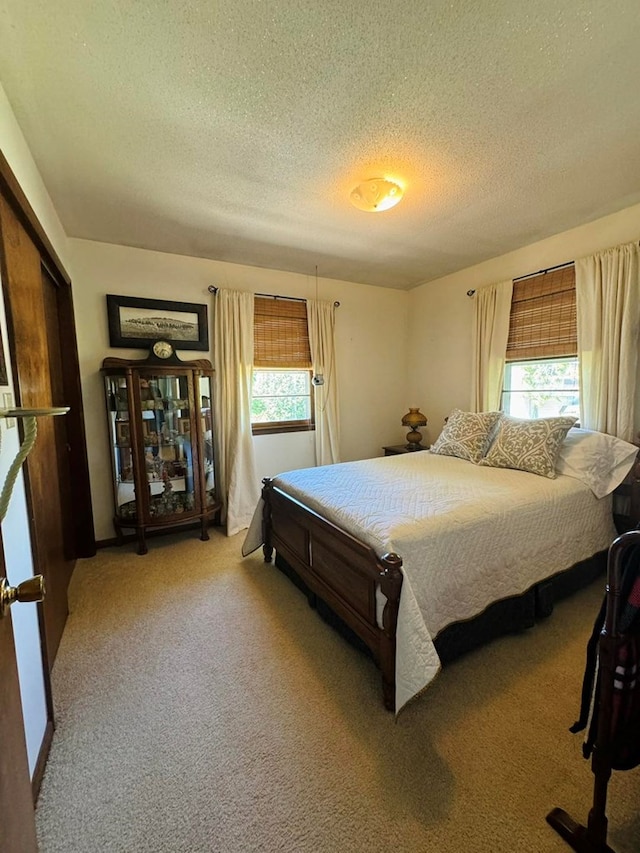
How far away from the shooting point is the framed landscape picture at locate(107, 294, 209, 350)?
3.06 meters

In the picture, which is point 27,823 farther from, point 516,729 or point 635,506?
point 635,506

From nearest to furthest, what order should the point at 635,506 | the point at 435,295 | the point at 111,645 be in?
the point at 111,645, the point at 635,506, the point at 435,295

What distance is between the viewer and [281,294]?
3738 millimetres

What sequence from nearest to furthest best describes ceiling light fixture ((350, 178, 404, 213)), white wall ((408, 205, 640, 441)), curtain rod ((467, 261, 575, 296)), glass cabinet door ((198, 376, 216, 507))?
ceiling light fixture ((350, 178, 404, 213))
white wall ((408, 205, 640, 441))
curtain rod ((467, 261, 575, 296))
glass cabinet door ((198, 376, 216, 507))

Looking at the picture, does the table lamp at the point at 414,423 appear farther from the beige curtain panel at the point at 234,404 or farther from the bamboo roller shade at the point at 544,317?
the beige curtain panel at the point at 234,404

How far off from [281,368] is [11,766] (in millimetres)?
3359

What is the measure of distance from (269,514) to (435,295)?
3094mm

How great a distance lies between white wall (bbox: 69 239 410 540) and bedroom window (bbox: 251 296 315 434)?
133mm

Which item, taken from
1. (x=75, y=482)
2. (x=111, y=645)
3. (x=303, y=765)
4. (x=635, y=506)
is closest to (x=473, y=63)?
(x=635, y=506)

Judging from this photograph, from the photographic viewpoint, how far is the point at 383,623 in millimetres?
1521

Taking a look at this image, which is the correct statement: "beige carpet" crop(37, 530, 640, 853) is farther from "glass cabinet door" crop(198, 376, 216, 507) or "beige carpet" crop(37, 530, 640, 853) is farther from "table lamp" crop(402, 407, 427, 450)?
"table lamp" crop(402, 407, 427, 450)

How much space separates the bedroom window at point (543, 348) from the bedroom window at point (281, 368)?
80.1 inches

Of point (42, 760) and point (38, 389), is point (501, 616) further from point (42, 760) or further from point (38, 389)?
point (38, 389)

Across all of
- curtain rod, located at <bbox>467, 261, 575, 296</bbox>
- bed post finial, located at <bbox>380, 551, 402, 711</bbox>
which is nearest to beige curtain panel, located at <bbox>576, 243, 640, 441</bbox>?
curtain rod, located at <bbox>467, 261, 575, 296</bbox>
